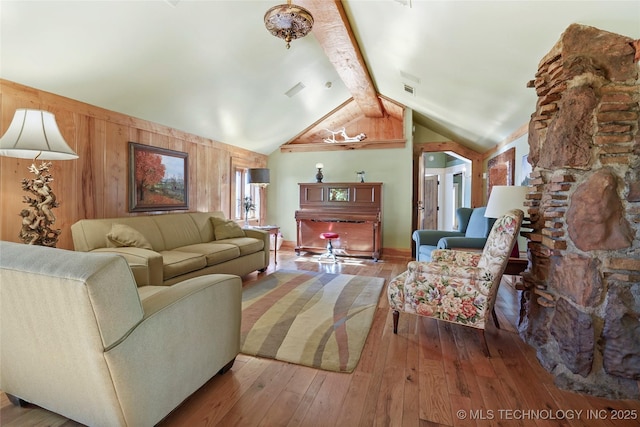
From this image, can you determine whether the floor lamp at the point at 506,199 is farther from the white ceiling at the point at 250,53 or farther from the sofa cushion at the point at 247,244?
the sofa cushion at the point at 247,244

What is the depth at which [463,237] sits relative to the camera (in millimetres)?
3766

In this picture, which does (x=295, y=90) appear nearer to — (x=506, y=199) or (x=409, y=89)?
(x=409, y=89)

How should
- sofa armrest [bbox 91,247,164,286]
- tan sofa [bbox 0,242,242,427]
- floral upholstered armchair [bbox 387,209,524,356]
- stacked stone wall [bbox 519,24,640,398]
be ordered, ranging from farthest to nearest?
sofa armrest [bbox 91,247,164,286]
floral upholstered armchair [bbox 387,209,524,356]
stacked stone wall [bbox 519,24,640,398]
tan sofa [bbox 0,242,242,427]

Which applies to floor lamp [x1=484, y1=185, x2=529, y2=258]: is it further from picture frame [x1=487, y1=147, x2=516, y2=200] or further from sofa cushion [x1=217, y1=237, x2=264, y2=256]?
sofa cushion [x1=217, y1=237, x2=264, y2=256]

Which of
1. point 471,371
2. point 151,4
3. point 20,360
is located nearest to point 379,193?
point 471,371

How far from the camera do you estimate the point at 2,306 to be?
1.29 metres

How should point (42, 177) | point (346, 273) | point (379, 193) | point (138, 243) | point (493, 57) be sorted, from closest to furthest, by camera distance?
1. point (42, 177)
2. point (493, 57)
3. point (138, 243)
4. point (346, 273)
5. point (379, 193)

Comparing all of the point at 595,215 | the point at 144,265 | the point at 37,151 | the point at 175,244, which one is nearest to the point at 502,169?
the point at 595,215

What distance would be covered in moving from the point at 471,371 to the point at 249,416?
1394mm

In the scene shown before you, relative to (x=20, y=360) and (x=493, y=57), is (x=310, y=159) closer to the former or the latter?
(x=493, y=57)

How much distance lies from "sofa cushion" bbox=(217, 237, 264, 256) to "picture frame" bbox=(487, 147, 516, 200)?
3642 mm

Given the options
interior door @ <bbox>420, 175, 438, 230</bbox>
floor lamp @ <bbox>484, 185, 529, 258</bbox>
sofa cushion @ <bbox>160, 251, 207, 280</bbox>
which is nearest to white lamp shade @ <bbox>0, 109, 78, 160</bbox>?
sofa cushion @ <bbox>160, 251, 207, 280</bbox>

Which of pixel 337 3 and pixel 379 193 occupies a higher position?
pixel 337 3

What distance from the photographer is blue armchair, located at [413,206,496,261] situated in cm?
341
